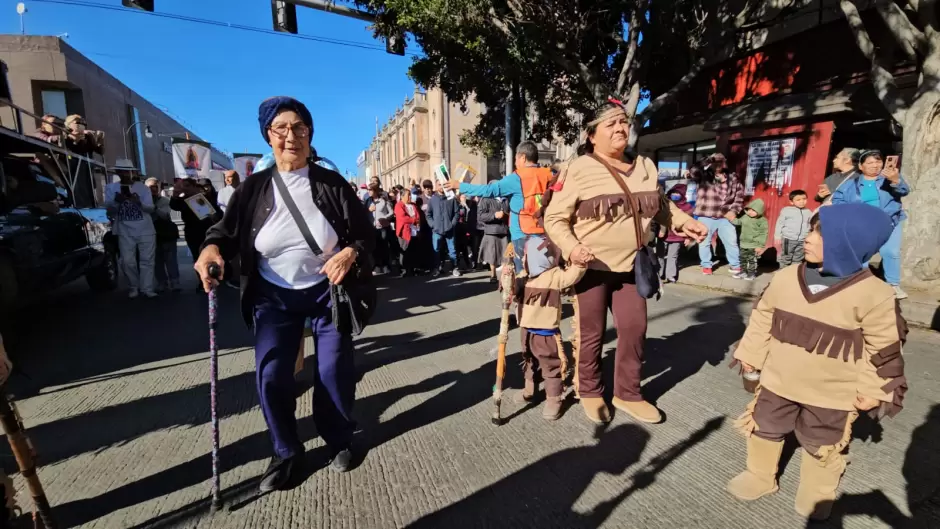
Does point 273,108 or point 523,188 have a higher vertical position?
point 273,108

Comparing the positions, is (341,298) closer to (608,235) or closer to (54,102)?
(608,235)

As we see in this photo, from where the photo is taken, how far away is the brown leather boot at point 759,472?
2.23 metres

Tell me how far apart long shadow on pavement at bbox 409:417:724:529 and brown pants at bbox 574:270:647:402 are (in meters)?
0.39

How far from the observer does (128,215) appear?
22.9 feet

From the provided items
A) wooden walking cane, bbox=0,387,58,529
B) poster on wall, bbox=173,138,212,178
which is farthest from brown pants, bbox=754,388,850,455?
poster on wall, bbox=173,138,212,178

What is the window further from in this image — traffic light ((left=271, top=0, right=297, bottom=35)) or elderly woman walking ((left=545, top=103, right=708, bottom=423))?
elderly woman walking ((left=545, top=103, right=708, bottom=423))

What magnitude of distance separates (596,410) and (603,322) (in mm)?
580

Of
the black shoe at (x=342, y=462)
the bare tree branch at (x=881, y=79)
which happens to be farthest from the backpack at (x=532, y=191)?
the bare tree branch at (x=881, y=79)

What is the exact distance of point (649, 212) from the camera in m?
2.83

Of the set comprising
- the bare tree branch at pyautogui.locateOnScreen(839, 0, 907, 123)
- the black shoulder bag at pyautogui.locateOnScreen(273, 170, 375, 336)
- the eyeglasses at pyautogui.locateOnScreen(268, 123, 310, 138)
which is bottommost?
the black shoulder bag at pyautogui.locateOnScreen(273, 170, 375, 336)

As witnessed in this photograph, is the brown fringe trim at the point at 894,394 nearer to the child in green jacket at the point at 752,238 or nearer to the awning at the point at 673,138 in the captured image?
the child in green jacket at the point at 752,238

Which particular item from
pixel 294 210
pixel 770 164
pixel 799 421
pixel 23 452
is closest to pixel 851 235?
pixel 799 421

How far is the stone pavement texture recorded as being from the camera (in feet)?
7.22

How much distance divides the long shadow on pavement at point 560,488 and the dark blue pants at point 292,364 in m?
0.77
